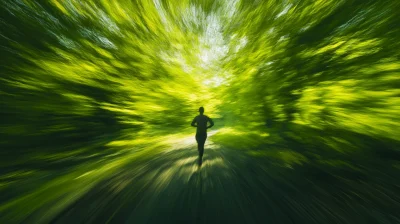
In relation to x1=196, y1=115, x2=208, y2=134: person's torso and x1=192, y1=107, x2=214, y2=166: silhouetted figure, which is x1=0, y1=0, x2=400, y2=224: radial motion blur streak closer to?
x1=192, y1=107, x2=214, y2=166: silhouetted figure

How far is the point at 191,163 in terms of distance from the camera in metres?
5.29

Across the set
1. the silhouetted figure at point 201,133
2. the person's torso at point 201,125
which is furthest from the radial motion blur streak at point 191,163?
the person's torso at point 201,125

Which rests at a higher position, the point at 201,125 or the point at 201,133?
the point at 201,125

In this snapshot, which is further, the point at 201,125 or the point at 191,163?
the point at 201,125

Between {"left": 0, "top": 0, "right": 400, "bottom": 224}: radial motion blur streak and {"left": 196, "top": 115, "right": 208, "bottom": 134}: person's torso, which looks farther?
{"left": 196, "top": 115, "right": 208, "bottom": 134}: person's torso

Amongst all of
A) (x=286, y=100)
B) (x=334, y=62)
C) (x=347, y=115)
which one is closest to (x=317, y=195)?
(x=347, y=115)

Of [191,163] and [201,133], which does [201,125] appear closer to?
[201,133]

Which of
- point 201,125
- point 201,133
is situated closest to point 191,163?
point 201,133

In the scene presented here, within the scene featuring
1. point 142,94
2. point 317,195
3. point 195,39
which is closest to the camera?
point 317,195

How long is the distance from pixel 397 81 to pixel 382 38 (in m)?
0.78

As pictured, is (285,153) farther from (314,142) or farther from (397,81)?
(397,81)

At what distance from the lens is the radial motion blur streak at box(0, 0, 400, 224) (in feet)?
8.70

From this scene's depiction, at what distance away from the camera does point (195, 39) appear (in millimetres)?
7461

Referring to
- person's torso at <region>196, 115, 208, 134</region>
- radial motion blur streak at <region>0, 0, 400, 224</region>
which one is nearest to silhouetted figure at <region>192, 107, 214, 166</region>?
person's torso at <region>196, 115, 208, 134</region>
